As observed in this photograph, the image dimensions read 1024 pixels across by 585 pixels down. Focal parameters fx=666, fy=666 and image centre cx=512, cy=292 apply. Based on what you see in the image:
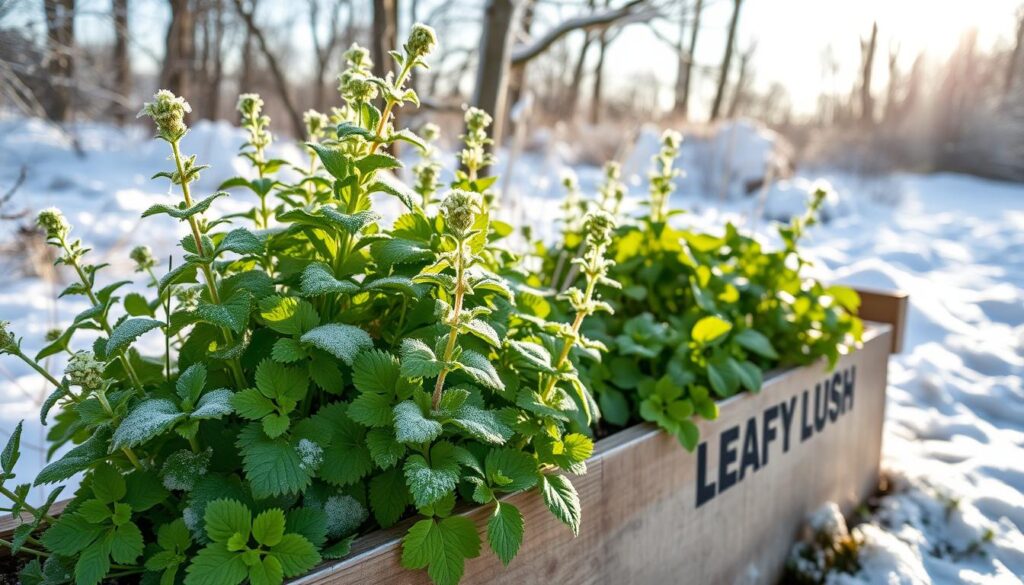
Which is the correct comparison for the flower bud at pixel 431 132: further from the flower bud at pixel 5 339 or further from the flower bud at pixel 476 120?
the flower bud at pixel 5 339

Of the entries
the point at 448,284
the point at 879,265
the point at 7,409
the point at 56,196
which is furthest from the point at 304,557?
the point at 56,196

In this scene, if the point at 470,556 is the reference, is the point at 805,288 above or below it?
above

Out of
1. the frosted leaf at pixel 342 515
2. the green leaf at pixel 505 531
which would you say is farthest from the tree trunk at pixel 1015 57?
the frosted leaf at pixel 342 515

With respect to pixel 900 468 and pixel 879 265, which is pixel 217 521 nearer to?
pixel 900 468

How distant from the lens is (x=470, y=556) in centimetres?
78

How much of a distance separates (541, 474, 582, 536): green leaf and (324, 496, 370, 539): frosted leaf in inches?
9.1

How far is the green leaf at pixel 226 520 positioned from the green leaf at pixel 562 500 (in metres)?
0.34

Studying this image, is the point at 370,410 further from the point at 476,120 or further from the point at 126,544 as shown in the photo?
the point at 476,120

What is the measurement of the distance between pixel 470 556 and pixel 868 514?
1.48 m

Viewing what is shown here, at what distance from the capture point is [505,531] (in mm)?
795

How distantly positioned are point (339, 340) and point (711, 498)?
86cm

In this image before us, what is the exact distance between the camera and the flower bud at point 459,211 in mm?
682

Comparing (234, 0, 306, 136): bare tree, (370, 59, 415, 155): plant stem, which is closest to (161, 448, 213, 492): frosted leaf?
(370, 59, 415, 155): plant stem

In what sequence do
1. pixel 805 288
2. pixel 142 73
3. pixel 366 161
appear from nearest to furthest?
pixel 366 161 < pixel 805 288 < pixel 142 73
